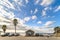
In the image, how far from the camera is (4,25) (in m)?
113

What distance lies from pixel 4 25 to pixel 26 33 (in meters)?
27.5

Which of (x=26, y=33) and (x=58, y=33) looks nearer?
(x=58, y=33)

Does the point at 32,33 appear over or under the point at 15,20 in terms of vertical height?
under

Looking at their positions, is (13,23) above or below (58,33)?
above

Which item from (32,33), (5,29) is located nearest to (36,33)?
(32,33)

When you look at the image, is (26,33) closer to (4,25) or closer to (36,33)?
(36,33)

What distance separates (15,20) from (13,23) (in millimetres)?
2852

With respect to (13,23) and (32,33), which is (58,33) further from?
(13,23)

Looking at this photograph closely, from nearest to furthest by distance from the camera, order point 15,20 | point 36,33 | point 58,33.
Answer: point 58,33 → point 36,33 → point 15,20

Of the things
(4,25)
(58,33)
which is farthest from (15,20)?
(58,33)

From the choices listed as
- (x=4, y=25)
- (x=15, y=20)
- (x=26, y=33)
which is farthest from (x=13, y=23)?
(x=26, y=33)

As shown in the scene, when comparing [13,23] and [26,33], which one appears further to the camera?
[13,23]

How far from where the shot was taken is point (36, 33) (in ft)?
299

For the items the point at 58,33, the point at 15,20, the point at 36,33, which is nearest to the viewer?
the point at 58,33
